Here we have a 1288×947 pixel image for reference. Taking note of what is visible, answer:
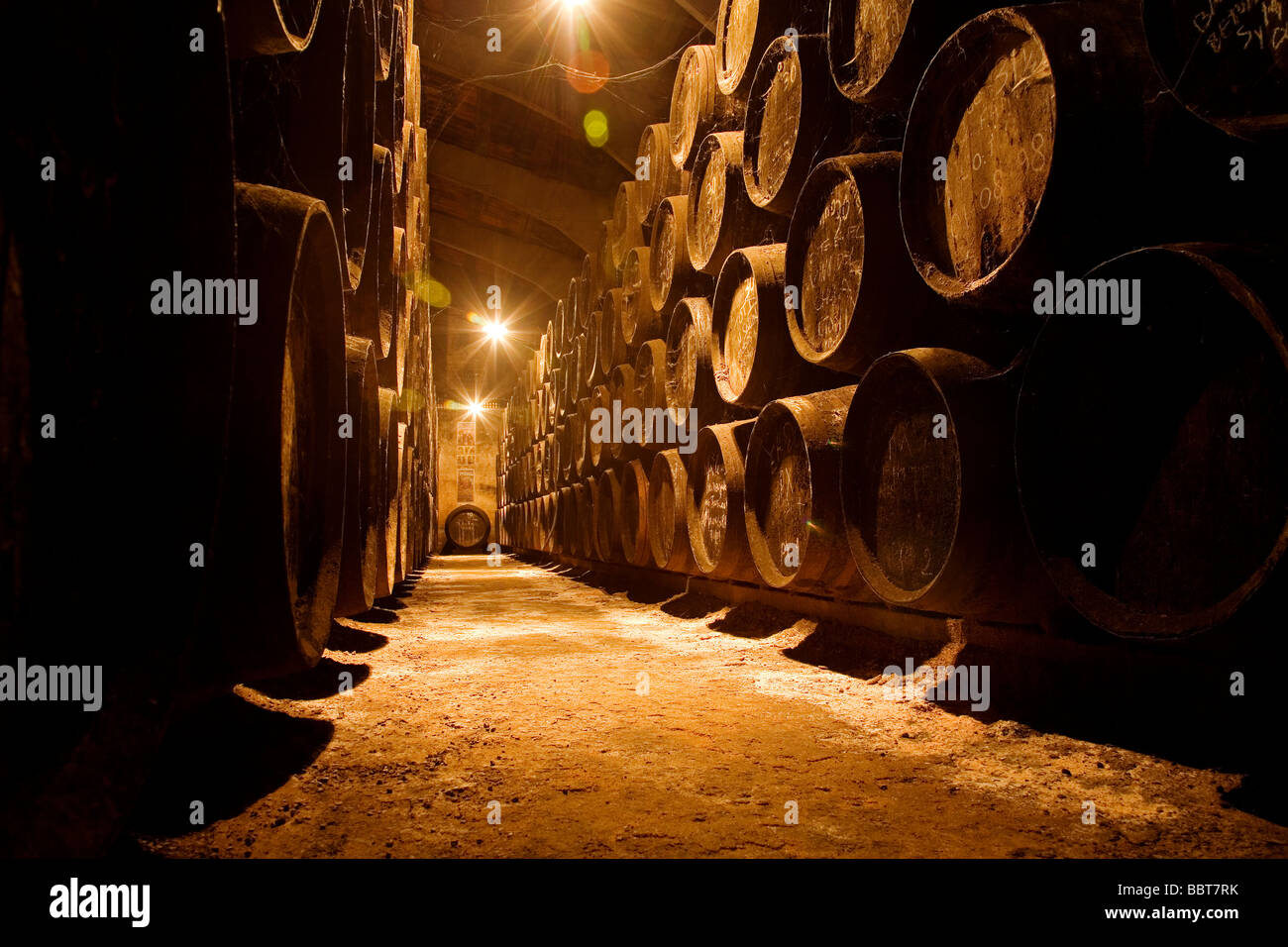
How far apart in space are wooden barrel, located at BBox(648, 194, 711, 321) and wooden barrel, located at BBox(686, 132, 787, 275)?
193 mm

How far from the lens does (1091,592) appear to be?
166 cm

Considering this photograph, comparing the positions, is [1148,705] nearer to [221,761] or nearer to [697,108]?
[221,761]

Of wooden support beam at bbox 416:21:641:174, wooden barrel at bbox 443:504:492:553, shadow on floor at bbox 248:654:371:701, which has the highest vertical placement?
wooden support beam at bbox 416:21:641:174

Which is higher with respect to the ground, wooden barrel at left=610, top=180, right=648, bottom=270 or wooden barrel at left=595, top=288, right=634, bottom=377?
wooden barrel at left=610, top=180, right=648, bottom=270

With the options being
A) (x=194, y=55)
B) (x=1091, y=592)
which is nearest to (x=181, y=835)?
(x=194, y=55)

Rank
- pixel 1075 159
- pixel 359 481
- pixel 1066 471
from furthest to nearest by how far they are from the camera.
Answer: pixel 359 481 < pixel 1066 471 < pixel 1075 159

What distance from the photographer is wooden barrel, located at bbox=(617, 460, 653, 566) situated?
18.7ft

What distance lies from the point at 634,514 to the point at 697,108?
3167 mm

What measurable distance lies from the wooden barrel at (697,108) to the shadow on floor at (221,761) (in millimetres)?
4315

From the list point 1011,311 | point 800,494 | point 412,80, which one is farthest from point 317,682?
point 412,80

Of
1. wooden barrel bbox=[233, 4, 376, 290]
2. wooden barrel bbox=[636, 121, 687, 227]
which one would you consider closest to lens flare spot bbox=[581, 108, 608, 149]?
wooden barrel bbox=[636, 121, 687, 227]

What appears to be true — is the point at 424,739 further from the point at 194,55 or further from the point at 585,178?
the point at 585,178

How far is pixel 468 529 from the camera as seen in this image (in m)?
18.8

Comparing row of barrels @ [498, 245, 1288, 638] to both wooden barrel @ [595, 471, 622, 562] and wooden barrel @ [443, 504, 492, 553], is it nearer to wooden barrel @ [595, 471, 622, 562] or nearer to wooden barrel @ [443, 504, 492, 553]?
wooden barrel @ [595, 471, 622, 562]
